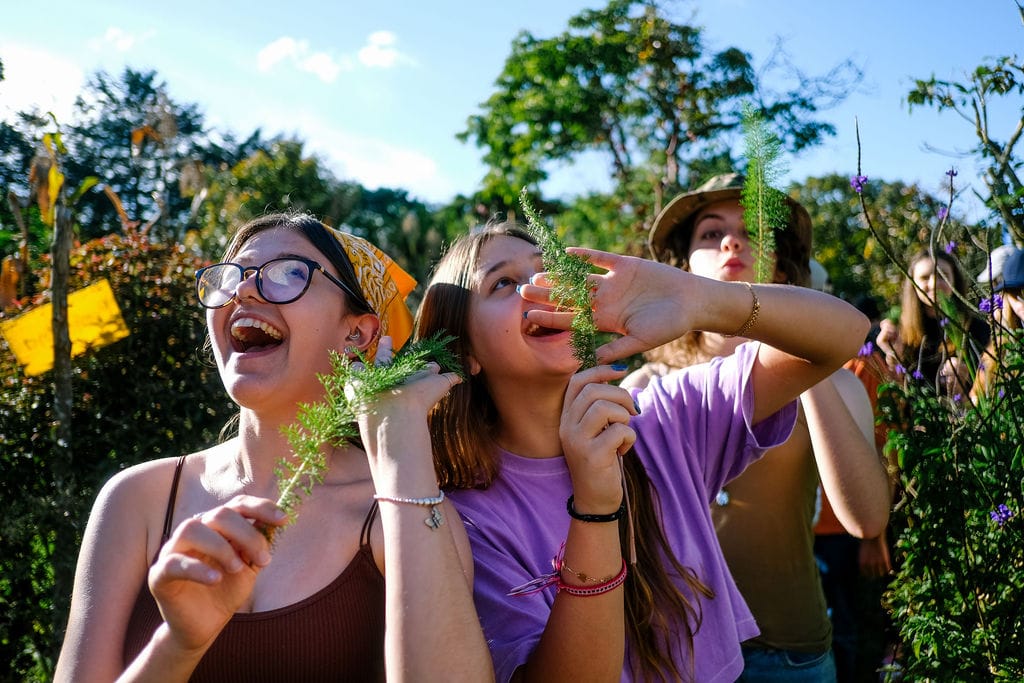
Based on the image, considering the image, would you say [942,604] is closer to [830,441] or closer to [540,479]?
[830,441]

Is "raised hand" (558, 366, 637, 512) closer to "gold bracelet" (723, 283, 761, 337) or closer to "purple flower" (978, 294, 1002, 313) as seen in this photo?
"gold bracelet" (723, 283, 761, 337)

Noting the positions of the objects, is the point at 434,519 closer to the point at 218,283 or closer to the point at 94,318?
the point at 218,283

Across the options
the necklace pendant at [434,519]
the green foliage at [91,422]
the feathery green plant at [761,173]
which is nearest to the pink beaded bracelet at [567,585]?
the necklace pendant at [434,519]

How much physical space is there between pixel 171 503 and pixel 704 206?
7.65 ft

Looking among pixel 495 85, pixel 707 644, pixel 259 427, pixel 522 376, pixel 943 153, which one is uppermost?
pixel 495 85

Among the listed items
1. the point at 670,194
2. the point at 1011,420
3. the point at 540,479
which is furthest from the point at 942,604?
the point at 670,194

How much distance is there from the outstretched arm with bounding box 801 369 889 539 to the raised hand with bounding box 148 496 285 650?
1.85 metres

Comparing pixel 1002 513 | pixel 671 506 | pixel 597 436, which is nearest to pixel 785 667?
pixel 671 506

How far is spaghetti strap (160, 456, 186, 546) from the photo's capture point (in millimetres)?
1962

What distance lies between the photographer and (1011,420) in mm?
1838

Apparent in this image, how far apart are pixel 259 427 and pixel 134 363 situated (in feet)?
9.04

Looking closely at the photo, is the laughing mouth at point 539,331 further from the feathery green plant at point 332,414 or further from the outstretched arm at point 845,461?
the outstretched arm at point 845,461

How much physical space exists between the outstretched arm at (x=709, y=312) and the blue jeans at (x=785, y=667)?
3.69 ft

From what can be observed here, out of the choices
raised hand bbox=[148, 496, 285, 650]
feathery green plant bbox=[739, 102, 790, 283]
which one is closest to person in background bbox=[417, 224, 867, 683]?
feathery green plant bbox=[739, 102, 790, 283]
